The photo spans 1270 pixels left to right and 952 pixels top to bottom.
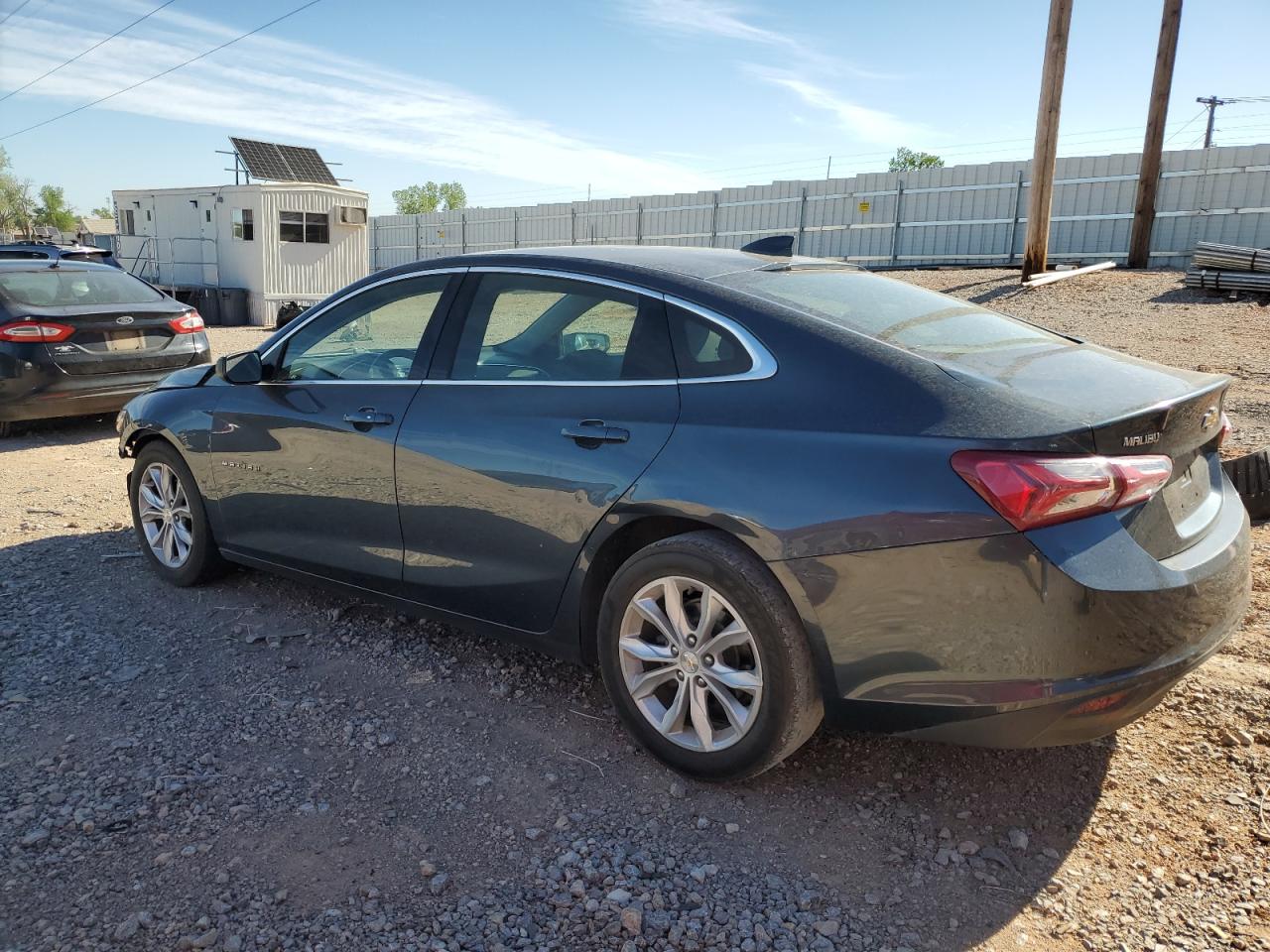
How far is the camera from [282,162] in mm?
24531

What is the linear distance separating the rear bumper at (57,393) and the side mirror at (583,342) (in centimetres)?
612

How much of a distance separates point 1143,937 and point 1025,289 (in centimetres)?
1545

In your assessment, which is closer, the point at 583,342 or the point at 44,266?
the point at 583,342

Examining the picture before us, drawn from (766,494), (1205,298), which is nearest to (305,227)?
(1205,298)

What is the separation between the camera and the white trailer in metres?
22.2

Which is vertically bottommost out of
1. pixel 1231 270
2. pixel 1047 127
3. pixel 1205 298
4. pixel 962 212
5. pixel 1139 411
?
pixel 1205 298

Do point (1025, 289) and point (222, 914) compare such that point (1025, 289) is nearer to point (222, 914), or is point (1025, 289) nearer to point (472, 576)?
point (472, 576)

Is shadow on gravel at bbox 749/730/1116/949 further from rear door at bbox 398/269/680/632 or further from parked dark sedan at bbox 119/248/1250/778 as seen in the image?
rear door at bbox 398/269/680/632

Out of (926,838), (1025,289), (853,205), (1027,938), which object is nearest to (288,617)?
(926,838)

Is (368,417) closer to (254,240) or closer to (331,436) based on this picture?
(331,436)

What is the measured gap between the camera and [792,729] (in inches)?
112

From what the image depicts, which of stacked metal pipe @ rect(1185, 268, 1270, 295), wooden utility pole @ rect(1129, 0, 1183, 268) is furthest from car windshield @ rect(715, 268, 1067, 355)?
wooden utility pole @ rect(1129, 0, 1183, 268)

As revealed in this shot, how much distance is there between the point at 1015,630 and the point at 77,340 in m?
8.35

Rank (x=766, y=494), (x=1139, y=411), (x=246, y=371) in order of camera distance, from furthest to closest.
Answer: (x=246, y=371) < (x=766, y=494) < (x=1139, y=411)
